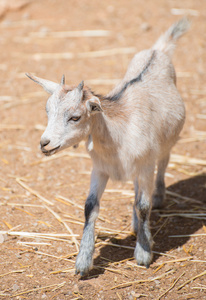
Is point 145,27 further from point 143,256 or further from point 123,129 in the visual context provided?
point 143,256

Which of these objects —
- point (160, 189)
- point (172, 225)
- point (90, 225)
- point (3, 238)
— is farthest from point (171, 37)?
point (3, 238)

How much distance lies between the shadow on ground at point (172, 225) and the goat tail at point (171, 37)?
5.96 feet

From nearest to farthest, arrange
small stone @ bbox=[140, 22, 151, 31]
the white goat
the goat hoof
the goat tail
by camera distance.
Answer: the white goat
the goat hoof
the goat tail
small stone @ bbox=[140, 22, 151, 31]

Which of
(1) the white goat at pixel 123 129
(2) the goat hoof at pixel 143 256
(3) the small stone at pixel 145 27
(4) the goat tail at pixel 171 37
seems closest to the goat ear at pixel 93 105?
(1) the white goat at pixel 123 129

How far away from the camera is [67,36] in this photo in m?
11.4

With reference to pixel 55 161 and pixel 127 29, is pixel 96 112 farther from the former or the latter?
pixel 127 29

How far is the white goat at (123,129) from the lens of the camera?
3.89 meters

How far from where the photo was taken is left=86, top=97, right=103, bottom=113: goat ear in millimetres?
3892

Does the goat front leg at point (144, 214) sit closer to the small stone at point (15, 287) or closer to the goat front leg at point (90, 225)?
the goat front leg at point (90, 225)

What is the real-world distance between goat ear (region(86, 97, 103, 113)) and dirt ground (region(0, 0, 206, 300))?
1.11 meters

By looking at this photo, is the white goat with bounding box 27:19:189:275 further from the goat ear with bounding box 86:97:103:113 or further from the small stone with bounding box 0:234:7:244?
the small stone with bounding box 0:234:7:244

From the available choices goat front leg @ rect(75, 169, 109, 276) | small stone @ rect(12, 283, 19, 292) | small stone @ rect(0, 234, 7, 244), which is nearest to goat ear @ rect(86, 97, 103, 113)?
goat front leg @ rect(75, 169, 109, 276)

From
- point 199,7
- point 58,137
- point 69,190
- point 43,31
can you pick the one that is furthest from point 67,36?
point 58,137

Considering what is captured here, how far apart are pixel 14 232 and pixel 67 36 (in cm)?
739
